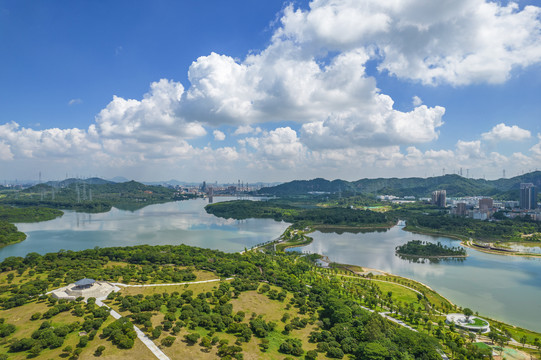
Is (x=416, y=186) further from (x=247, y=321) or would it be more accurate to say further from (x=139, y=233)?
(x=247, y=321)

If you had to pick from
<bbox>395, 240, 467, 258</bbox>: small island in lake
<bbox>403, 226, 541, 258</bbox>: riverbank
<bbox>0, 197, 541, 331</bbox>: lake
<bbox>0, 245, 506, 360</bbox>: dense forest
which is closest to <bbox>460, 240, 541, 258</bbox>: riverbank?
<bbox>403, 226, 541, 258</bbox>: riverbank

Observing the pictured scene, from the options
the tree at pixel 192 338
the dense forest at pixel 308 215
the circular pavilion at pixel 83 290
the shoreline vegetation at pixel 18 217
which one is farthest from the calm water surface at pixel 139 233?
the tree at pixel 192 338

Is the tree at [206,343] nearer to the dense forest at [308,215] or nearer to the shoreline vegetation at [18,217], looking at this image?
the shoreline vegetation at [18,217]

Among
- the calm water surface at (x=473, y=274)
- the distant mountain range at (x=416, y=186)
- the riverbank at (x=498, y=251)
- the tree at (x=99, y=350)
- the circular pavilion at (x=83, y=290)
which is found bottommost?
the calm water surface at (x=473, y=274)

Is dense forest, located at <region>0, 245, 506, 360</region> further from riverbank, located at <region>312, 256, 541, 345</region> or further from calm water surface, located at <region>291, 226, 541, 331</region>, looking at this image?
calm water surface, located at <region>291, 226, 541, 331</region>

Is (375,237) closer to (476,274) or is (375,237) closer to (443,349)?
(476,274)

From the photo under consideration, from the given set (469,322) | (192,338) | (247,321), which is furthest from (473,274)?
(192,338)

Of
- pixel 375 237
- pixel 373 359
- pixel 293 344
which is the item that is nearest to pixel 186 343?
pixel 293 344
